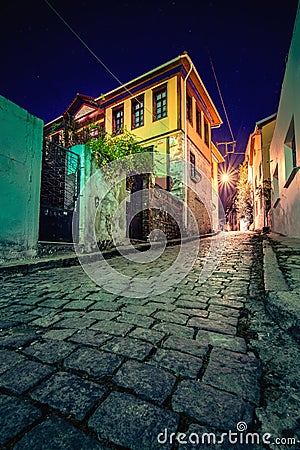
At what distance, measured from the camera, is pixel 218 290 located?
2594 millimetres

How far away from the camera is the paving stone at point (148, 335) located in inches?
57.3

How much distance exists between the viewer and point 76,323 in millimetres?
1724

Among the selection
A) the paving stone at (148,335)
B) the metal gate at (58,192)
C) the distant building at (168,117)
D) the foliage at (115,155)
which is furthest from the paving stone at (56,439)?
the distant building at (168,117)

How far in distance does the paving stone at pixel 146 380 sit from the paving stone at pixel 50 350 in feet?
1.29

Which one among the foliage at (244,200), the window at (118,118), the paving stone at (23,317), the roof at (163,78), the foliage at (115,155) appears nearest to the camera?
the paving stone at (23,317)

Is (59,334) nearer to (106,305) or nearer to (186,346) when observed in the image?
(106,305)

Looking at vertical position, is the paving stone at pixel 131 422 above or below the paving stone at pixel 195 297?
below

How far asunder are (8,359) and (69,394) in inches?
20.8

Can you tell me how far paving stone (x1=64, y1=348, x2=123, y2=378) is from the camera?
1133mm

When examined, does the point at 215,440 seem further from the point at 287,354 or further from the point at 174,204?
the point at 174,204

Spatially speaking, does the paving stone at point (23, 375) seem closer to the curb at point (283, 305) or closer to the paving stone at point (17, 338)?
the paving stone at point (17, 338)

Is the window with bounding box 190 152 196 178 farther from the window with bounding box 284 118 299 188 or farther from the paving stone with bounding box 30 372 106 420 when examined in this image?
the paving stone with bounding box 30 372 106 420

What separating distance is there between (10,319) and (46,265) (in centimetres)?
252

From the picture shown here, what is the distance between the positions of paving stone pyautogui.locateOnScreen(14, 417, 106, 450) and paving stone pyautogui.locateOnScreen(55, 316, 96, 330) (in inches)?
32.8
